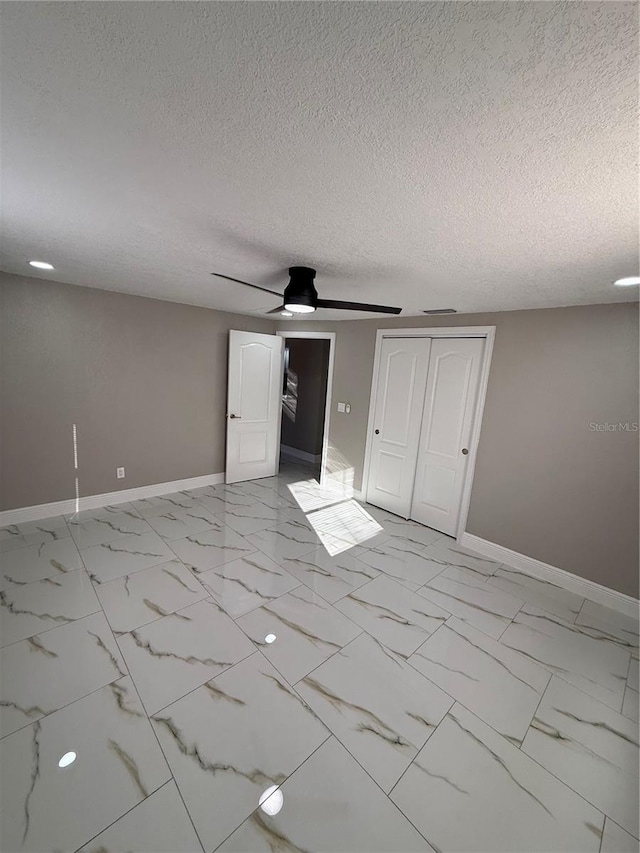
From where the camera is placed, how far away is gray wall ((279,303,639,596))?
246 cm

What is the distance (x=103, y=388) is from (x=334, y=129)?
3.44m

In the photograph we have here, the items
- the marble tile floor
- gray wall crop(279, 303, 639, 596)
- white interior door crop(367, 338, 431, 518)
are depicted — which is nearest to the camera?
the marble tile floor

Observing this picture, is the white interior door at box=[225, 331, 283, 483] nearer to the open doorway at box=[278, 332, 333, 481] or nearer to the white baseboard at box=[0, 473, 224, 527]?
the white baseboard at box=[0, 473, 224, 527]

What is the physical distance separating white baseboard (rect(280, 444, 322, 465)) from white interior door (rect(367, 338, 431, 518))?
1966 mm

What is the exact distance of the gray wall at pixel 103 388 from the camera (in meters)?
3.04

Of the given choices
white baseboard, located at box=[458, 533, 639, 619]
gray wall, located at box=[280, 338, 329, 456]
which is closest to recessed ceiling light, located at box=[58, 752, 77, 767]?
white baseboard, located at box=[458, 533, 639, 619]

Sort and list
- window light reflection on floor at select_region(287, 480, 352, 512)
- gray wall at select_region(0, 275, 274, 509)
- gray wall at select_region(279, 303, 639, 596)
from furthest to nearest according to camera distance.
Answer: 1. window light reflection on floor at select_region(287, 480, 352, 512)
2. gray wall at select_region(0, 275, 274, 509)
3. gray wall at select_region(279, 303, 639, 596)

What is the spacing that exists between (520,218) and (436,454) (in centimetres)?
249

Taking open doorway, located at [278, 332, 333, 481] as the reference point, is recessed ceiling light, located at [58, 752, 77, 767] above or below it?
below

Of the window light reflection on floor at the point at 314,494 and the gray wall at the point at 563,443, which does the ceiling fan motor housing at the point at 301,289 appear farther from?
the window light reflection on floor at the point at 314,494

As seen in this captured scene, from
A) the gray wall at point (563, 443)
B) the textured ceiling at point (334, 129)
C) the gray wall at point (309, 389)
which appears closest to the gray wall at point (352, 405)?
the gray wall at point (563, 443)

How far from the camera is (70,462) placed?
3.39 meters

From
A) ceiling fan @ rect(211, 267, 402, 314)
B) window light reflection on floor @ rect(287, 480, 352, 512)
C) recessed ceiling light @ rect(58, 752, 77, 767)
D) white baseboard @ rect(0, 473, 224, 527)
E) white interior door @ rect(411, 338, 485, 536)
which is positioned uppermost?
ceiling fan @ rect(211, 267, 402, 314)

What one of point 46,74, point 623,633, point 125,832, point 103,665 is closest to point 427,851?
point 125,832
